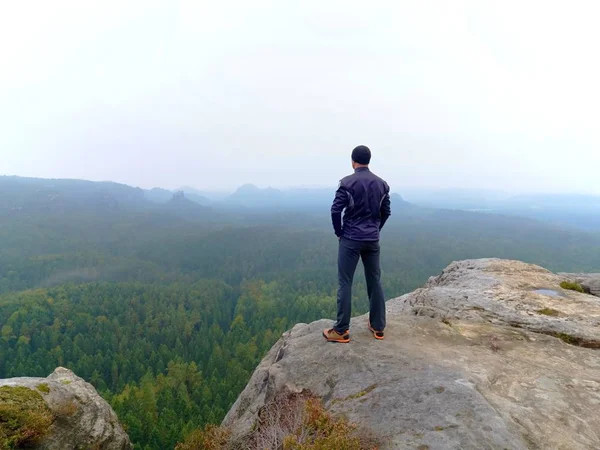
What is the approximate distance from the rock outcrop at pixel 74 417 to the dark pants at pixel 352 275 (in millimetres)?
7720

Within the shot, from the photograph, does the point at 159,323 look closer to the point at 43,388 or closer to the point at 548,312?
the point at 43,388

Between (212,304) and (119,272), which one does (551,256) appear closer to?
(212,304)

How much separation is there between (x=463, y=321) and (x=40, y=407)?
1180 cm

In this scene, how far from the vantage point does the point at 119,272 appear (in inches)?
6314

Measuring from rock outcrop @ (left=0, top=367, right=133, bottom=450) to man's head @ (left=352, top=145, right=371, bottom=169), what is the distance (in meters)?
10.1

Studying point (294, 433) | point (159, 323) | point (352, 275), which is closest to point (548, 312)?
point (352, 275)

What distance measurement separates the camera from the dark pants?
25.7ft

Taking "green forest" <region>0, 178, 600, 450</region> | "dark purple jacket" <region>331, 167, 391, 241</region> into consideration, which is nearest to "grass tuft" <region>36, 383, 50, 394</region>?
"green forest" <region>0, 178, 600, 450</region>

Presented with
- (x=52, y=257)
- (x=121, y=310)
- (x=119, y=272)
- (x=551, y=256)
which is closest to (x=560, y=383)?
(x=121, y=310)

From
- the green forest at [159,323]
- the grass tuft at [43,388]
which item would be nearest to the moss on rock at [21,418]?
the grass tuft at [43,388]

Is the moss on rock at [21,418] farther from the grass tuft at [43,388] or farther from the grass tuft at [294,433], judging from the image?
the grass tuft at [294,433]

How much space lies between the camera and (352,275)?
26.1 ft

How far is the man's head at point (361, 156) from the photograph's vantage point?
7773mm

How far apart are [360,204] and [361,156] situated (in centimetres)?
117
